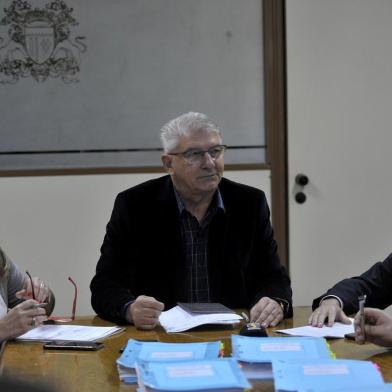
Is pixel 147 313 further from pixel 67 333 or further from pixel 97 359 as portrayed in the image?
pixel 97 359

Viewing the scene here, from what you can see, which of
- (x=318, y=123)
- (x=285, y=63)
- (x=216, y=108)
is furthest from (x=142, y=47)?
(x=318, y=123)

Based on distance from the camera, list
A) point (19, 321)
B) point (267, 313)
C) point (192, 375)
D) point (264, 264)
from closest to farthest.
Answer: point (192, 375) < point (19, 321) < point (267, 313) < point (264, 264)

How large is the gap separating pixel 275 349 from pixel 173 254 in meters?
1.00

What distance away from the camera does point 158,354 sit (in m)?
1.64

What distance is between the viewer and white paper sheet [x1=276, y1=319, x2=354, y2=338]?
6.56 feet

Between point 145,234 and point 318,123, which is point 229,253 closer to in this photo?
point 145,234

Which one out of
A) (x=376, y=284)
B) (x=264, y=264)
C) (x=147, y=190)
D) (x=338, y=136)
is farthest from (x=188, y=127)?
(x=338, y=136)

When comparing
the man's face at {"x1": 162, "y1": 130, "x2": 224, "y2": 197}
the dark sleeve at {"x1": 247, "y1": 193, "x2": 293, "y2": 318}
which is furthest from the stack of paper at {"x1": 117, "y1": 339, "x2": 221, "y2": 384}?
the man's face at {"x1": 162, "y1": 130, "x2": 224, "y2": 197}

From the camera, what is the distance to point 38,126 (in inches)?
159

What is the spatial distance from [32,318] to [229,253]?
88cm

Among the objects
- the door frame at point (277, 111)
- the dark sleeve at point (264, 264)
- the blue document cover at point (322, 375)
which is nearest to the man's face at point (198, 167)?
the dark sleeve at point (264, 264)

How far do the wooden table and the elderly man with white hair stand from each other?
507mm

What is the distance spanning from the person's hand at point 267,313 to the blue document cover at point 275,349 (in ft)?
1.28

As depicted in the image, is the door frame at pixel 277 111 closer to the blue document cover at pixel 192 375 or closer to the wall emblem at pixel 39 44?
the wall emblem at pixel 39 44
